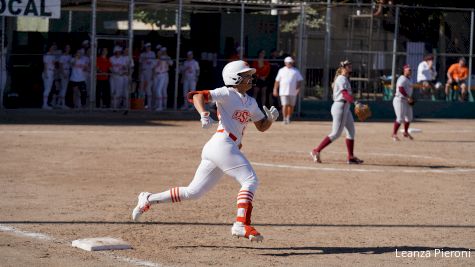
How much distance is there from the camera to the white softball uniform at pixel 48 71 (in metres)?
29.3

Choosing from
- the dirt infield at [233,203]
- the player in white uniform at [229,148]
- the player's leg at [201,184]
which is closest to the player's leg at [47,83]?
the dirt infield at [233,203]

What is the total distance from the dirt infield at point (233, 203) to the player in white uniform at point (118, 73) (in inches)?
259

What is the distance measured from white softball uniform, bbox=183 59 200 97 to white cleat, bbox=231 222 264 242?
71.1ft

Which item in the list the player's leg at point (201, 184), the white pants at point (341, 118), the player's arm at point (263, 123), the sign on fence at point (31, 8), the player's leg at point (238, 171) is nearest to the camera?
the player's leg at point (238, 171)

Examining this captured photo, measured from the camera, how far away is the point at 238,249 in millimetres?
10086

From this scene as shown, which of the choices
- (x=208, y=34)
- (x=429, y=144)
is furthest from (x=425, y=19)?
(x=429, y=144)

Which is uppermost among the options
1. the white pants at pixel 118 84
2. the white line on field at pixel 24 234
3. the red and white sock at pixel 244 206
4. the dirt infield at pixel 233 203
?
the white pants at pixel 118 84

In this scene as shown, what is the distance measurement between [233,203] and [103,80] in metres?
17.7

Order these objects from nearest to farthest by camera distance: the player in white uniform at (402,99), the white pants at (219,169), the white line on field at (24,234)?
the white pants at (219,169)
the white line on field at (24,234)
the player in white uniform at (402,99)

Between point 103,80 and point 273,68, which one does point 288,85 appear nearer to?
point 273,68

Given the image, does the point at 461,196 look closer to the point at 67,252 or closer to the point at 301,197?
the point at 301,197

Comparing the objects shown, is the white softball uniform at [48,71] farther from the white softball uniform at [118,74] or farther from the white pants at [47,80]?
the white softball uniform at [118,74]

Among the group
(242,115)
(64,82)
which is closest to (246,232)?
(242,115)

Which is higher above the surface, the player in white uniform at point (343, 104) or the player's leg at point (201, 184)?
the player in white uniform at point (343, 104)
